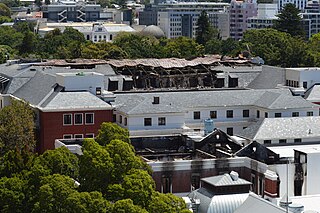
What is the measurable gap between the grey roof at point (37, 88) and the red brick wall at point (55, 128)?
2.74 m

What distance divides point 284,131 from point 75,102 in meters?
13.7

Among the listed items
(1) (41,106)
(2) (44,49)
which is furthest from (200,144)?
(2) (44,49)

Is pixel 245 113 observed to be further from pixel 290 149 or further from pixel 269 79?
pixel 269 79

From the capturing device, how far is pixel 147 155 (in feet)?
179

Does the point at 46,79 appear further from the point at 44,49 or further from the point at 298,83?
the point at 44,49

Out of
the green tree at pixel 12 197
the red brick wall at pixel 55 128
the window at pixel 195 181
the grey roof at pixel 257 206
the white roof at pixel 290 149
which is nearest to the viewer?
the grey roof at pixel 257 206

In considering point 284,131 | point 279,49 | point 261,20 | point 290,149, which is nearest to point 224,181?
point 290,149

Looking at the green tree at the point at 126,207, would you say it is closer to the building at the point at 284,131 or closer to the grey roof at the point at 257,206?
the grey roof at the point at 257,206

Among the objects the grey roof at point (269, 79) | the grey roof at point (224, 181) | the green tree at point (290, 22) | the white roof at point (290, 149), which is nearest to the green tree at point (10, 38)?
the green tree at point (290, 22)

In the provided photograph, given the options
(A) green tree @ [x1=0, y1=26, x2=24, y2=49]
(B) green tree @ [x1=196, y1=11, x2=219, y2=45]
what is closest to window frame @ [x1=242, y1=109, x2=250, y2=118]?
(B) green tree @ [x1=196, y1=11, x2=219, y2=45]

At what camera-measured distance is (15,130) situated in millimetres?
59719

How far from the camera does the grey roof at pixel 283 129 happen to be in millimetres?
57781

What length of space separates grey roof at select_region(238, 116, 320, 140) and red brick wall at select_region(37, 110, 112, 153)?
30.9 ft

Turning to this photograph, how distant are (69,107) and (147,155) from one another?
9.20 meters
